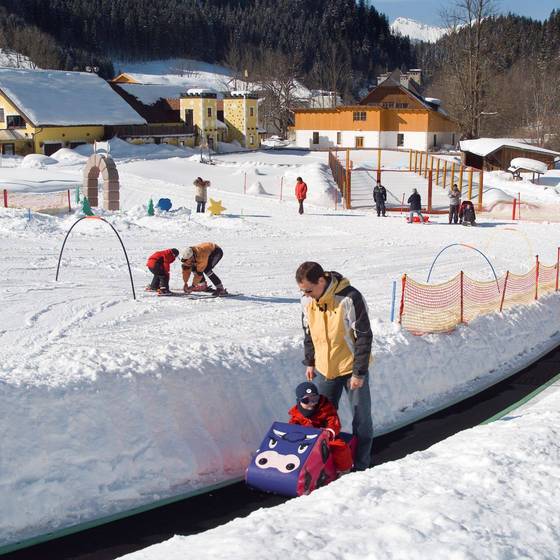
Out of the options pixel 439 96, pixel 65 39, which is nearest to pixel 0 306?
pixel 439 96

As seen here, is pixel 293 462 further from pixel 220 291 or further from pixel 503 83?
pixel 503 83

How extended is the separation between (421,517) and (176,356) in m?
4.47

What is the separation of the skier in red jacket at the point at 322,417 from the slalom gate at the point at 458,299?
14.3 feet

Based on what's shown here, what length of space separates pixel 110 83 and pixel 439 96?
54.3 meters

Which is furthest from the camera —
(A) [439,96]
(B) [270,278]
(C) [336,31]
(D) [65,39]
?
(C) [336,31]

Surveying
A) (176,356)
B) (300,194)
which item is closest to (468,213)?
(300,194)

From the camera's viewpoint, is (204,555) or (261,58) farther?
(261,58)

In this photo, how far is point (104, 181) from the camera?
86.2 ft

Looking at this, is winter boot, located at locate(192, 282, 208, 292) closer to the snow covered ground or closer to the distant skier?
the snow covered ground

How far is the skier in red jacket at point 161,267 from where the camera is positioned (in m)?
13.1

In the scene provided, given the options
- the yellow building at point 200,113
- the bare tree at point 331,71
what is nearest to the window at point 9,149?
the yellow building at point 200,113

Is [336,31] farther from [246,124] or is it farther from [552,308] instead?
[552,308]

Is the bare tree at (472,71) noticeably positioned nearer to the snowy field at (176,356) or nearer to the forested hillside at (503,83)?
the forested hillside at (503,83)

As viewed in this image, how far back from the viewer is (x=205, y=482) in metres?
7.98
